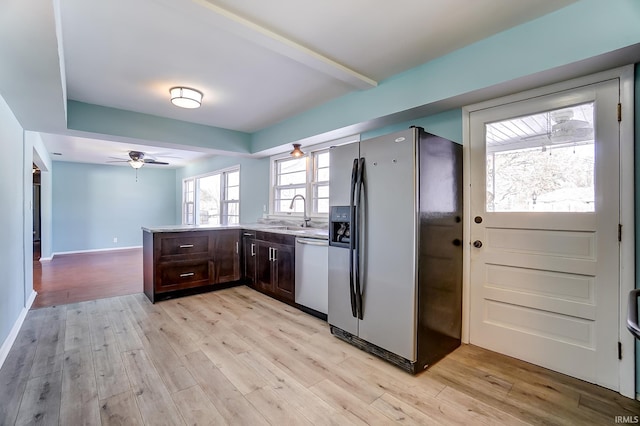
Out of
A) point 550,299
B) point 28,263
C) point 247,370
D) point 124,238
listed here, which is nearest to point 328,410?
point 247,370

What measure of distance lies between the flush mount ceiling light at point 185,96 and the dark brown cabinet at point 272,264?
1786 mm

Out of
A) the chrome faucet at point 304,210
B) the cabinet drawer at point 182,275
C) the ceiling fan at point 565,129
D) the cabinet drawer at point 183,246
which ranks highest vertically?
the ceiling fan at point 565,129

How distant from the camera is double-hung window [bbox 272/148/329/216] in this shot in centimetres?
421

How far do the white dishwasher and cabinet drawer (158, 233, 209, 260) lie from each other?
149 centimetres

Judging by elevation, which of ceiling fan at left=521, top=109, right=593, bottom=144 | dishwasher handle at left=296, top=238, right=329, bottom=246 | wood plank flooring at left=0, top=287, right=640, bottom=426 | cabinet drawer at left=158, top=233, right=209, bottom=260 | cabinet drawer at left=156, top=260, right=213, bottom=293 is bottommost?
wood plank flooring at left=0, top=287, right=640, bottom=426

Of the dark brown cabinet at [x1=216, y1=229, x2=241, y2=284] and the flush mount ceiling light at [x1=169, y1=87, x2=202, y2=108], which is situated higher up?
the flush mount ceiling light at [x1=169, y1=87, x2=202, y2=108]

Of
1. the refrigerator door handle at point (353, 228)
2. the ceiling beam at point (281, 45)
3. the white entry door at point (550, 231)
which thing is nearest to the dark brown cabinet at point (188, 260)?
the refrigerator door handle at point (353, 228)

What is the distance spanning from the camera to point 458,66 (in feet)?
7.50

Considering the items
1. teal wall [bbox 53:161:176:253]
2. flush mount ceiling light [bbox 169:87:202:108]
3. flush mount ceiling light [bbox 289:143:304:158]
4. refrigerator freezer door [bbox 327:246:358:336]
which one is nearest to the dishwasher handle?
refrigerator freezer door [bbox 327:246:358:336]

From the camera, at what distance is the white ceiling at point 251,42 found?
1799mm

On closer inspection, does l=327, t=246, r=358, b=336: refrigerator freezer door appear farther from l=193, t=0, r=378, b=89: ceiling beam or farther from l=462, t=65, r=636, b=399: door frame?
l=462, t=65, r=636, b=399: door frame

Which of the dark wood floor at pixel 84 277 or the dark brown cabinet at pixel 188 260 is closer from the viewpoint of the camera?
the dark brown cabinet at pixel 188 260

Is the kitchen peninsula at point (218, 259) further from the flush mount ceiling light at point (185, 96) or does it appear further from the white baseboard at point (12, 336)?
the flush mount ceiling light at point (185, 96)

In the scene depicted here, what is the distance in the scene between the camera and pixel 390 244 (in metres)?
2.22
